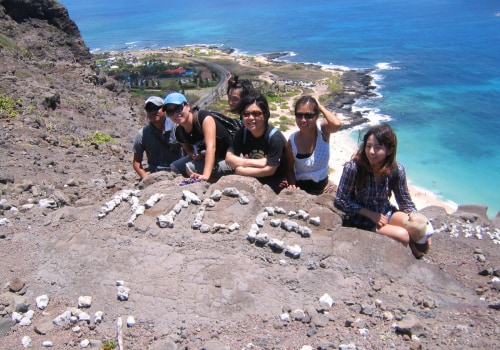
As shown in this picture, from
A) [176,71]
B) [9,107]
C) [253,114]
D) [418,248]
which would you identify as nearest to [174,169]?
[253,114]

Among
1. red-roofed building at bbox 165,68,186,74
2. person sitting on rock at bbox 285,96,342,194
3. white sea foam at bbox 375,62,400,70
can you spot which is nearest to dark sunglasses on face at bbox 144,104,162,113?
person sitting on rock at bbox 285,96,342,194

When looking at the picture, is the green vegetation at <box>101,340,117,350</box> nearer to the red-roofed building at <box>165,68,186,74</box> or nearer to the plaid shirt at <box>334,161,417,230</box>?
the plaid shirt at <box>334,161,417,230</box>

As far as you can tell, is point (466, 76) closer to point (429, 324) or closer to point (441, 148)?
point (441, 148)

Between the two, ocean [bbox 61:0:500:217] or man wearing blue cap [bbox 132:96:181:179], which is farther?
ocean [bbox 61:0:500:217]

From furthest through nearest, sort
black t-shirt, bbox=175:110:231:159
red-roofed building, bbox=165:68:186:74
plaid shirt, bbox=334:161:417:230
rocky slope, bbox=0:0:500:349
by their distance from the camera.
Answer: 1. red-roofed building, bbox=165:68:186:74
2. black t-shirt, bbox=175:110:231:159
3. plaid shirt, bbox=334:161:417:230
4. rocky slope, bbox=0:0:500:349

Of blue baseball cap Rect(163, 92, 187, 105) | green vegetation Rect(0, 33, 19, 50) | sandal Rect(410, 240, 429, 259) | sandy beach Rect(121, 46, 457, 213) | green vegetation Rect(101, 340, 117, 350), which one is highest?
green vegetation Rect(0, 33, 19, 50)

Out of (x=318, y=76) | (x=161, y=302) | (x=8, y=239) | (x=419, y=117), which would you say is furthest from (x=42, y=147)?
(x=318, y=76)
